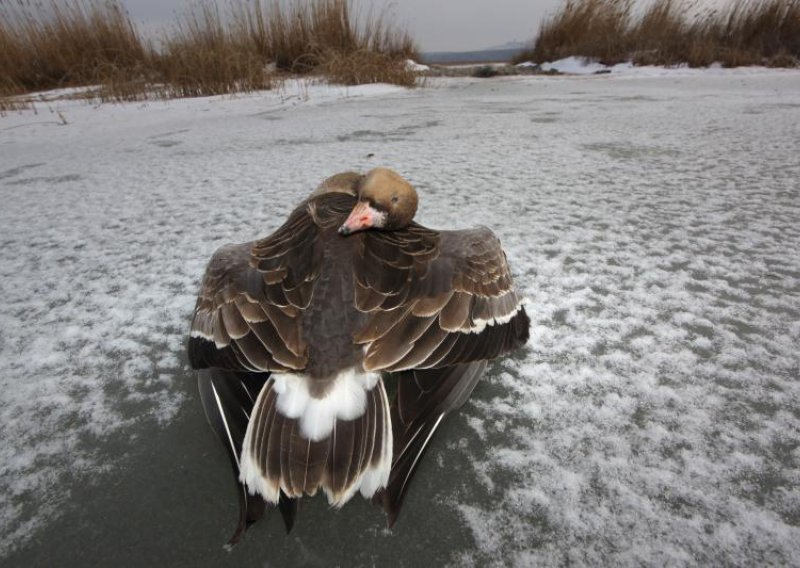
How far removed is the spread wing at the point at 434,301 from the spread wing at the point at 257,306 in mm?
200

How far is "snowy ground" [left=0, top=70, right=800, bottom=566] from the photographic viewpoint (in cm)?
100

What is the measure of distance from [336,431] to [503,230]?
1751 mm

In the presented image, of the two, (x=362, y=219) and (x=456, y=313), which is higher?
(x=362, y=219)

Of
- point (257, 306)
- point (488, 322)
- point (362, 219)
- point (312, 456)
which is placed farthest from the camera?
point (362, 219)

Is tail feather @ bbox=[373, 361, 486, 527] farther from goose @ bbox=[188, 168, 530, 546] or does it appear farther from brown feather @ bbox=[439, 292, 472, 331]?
brown feather @ bbox=[439, 292, 472, 331]

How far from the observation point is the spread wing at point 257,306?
1.25 meters

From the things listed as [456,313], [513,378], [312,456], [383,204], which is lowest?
[513,378]

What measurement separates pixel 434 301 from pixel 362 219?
1.71 ft

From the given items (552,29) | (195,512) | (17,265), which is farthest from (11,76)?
(552,29)

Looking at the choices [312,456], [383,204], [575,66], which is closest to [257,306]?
[312,456]

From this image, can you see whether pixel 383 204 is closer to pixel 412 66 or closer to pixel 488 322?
pixel 488 322

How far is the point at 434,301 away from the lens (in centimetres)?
144

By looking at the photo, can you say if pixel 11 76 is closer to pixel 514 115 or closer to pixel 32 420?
pixel 514 115

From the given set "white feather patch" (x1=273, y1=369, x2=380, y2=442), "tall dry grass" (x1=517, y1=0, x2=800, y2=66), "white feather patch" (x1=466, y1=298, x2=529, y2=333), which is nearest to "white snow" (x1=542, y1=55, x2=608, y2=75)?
"tall dry grass" (x1=517, y1=0, x2=800, y2=66)
